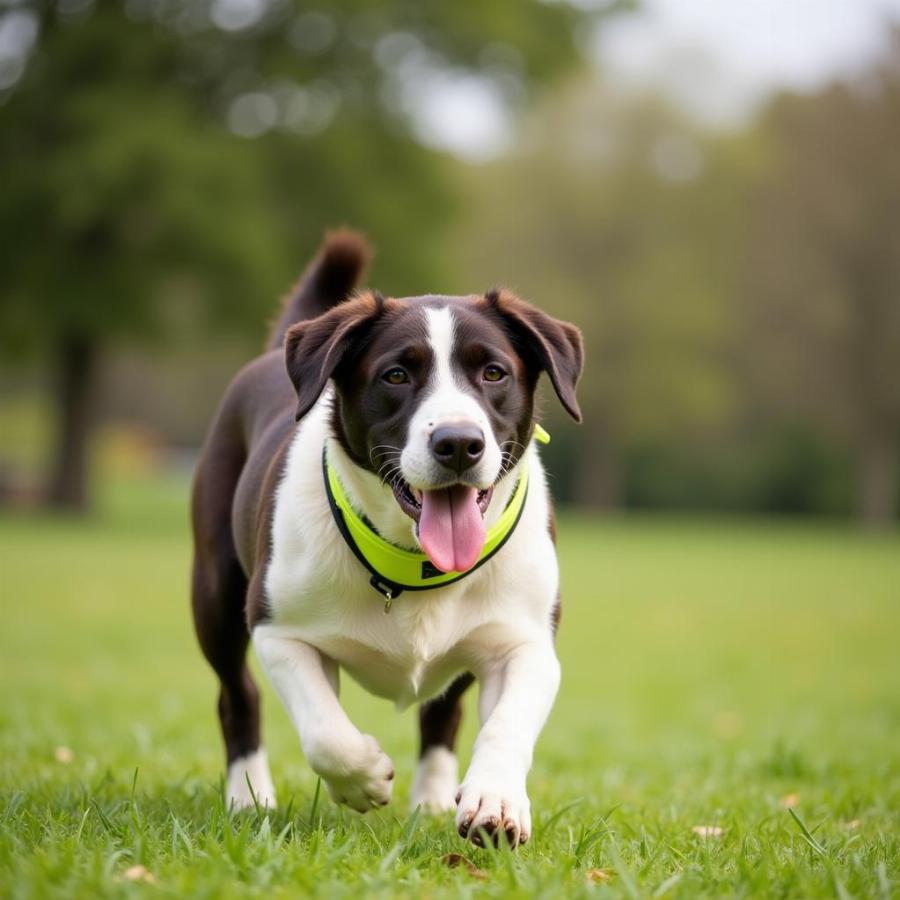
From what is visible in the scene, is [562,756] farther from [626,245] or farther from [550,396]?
[626,245]

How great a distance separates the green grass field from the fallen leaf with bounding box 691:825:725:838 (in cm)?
2

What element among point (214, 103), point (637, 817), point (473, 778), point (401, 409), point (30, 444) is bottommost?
point (30, 444)

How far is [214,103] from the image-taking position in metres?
25.5

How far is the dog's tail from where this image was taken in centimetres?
539

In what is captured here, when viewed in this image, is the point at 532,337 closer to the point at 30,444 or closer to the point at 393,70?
the point at 393,70

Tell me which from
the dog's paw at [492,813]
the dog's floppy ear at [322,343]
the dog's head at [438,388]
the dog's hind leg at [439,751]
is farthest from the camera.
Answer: the dog's hind leg at [439,751]

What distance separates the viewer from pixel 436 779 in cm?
478

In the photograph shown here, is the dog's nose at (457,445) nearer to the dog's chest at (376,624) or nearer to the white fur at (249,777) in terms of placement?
the dog's chest at (376,624)

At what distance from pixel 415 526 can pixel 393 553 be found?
0.14m

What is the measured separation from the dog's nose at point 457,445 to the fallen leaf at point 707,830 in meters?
1.35

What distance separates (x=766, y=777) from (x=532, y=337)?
283 centimetres

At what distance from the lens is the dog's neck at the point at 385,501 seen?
157 inches

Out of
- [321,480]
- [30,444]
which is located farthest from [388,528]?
[30,444]

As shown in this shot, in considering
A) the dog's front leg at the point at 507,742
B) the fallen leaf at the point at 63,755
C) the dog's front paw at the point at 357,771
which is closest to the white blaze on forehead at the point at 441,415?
the dog's front leg at the point at 507,742
